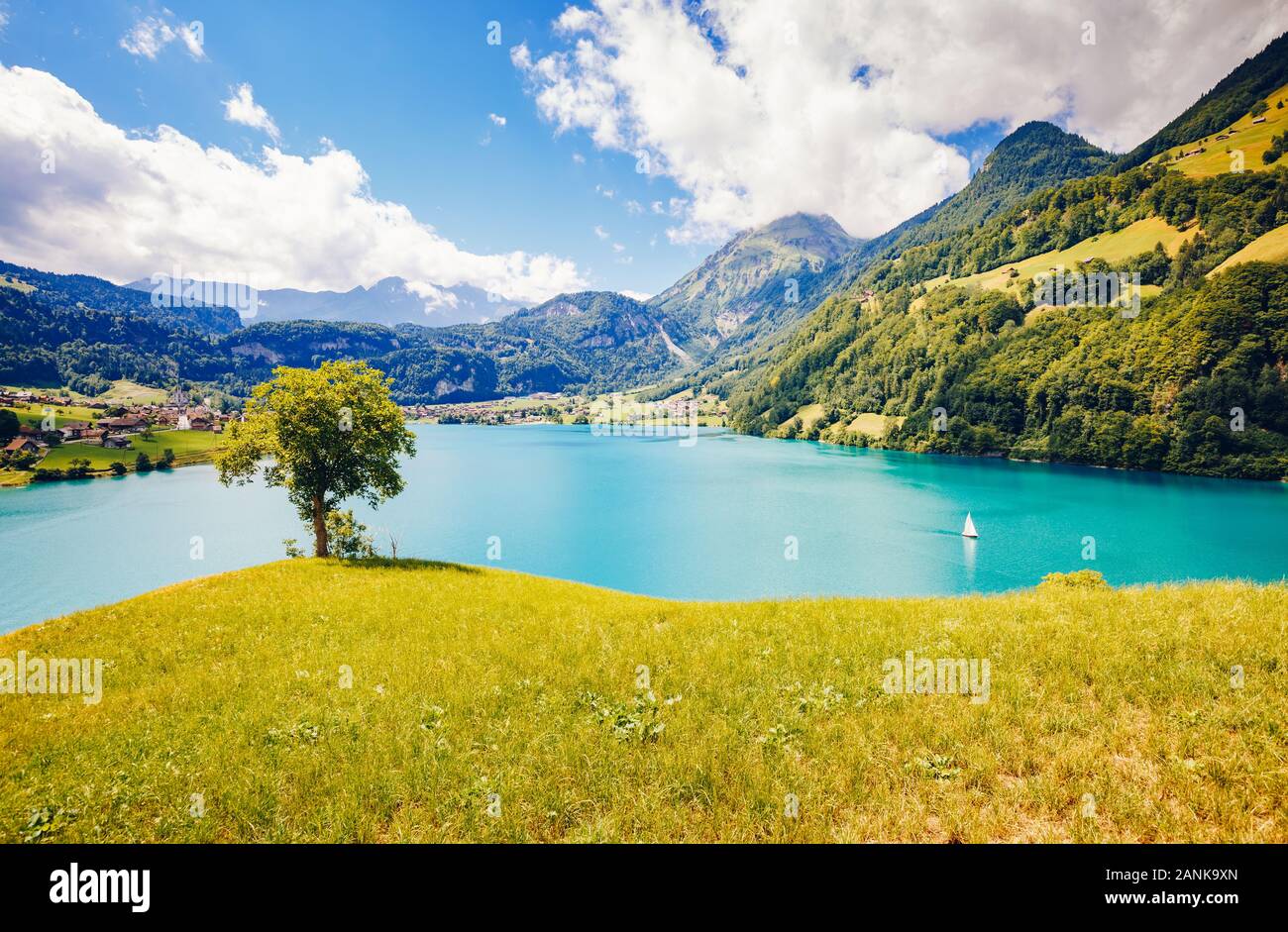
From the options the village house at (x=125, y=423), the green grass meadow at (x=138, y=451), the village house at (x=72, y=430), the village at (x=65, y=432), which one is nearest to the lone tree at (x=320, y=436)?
the village at (x=65, y=432)

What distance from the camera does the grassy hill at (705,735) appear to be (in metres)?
5.78

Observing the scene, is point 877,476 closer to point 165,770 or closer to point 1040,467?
point 1040,467

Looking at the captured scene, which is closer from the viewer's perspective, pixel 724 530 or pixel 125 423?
pixel 724 530

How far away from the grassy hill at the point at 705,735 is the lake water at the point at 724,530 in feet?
111

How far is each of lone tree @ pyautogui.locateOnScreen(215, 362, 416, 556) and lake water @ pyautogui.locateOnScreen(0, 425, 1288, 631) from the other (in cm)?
3448

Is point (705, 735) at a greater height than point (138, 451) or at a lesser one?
lesser

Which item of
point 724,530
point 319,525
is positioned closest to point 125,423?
point 319,525

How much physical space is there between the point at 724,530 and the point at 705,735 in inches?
3244

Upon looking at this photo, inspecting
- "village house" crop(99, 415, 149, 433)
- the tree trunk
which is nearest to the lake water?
the tree trunk

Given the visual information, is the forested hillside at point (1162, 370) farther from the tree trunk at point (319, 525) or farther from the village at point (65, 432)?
the village at point (65, 432)

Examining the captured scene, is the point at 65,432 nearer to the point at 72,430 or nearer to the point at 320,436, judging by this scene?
the point at 72,430

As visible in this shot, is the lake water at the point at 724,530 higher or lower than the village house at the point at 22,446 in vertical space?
lower

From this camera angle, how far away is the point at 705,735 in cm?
748

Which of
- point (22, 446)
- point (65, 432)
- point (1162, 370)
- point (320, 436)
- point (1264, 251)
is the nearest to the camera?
point (320, 436)
